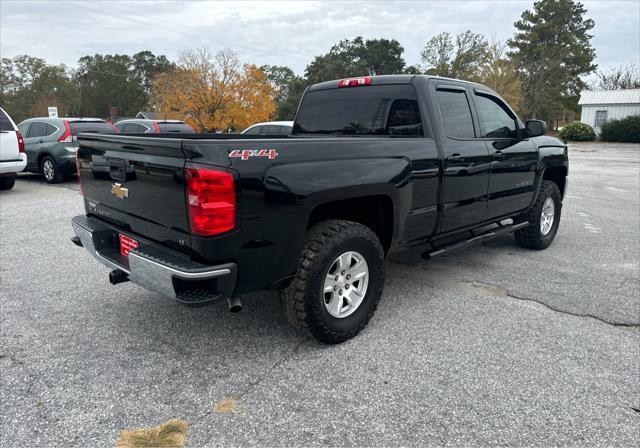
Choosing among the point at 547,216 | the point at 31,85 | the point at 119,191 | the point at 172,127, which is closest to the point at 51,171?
the point at 172,127

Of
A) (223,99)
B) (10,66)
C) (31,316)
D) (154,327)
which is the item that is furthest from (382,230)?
(10,66)

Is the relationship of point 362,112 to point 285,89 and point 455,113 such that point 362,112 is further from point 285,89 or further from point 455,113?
point 285,89

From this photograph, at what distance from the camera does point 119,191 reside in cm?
315

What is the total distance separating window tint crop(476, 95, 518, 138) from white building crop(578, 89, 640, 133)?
136 ft

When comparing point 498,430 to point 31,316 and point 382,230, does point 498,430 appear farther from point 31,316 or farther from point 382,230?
point 31,316

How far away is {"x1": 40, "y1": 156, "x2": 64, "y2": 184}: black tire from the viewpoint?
10.9 meters

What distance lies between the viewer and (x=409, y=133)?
154 inches

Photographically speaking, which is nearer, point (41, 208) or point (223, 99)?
point (41, 208)

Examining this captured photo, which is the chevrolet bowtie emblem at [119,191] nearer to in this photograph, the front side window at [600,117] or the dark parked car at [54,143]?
the dark parked car at [54,143]

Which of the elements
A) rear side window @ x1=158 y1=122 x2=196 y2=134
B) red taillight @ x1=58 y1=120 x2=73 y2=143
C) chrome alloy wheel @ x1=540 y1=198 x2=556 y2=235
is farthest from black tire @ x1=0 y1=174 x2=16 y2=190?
chrome alloy wheel @ x1=540 y1=198 x2=556 y2=235

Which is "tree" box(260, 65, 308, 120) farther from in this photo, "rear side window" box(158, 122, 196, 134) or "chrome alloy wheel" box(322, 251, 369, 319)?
"chrome alloy wheel" box(322, 251, 369, 319)

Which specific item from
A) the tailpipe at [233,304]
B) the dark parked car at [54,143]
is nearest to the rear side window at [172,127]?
the dark parked car at [54,143]

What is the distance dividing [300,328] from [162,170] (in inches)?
53.1

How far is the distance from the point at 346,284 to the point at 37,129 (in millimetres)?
11027
